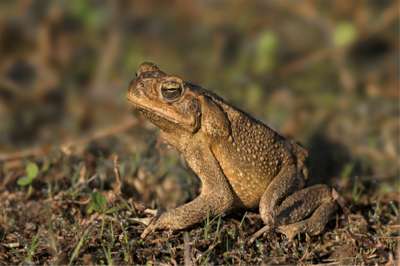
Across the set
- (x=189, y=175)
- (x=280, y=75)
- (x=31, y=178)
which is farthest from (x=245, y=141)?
(x=280, y=75)

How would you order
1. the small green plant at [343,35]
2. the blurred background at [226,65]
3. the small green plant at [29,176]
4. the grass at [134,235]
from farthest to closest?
1. the small green plant at [343,35]
2. the blurred background at [226,65]
3. the small green plant at [29,176]
4. the grass at [134,235]

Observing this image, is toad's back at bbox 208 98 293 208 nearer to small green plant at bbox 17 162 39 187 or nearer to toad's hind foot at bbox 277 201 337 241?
toad's hind foot at bbox 277 201 337 241

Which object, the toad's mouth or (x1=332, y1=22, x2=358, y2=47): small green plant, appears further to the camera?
(x1=332, y1=22, x2=358, y2=47): small green plant

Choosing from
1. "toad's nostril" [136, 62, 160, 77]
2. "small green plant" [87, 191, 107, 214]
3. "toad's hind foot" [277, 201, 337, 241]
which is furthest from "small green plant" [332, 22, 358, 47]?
"small green plant" [87, 191, 107, 214]

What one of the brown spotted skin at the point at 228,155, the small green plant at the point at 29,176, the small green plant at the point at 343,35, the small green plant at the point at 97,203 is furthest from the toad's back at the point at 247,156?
the small green plant at the point at 343,35

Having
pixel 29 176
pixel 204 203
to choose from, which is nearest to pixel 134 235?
pixel 204 203

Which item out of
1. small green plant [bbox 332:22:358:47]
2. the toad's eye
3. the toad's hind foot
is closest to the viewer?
the toad's hind foot

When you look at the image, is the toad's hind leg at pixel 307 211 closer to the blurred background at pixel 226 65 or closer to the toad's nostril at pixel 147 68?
the toad's nostril at pixel 147 68
